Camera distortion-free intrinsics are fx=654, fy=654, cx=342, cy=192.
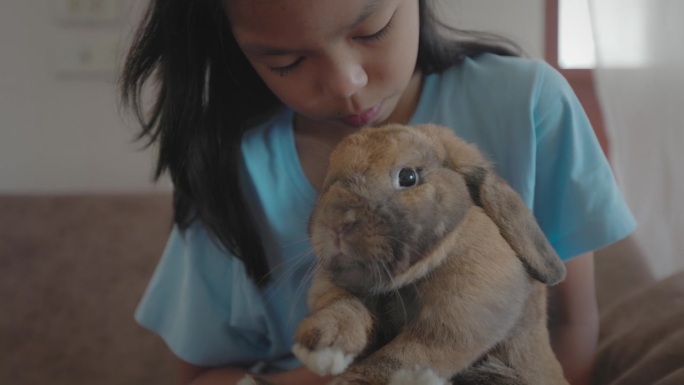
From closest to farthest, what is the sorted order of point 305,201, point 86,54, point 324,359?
point 324,359 → point 305,201 → point 86,54

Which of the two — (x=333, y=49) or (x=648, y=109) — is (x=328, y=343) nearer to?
(x=333, y=49)

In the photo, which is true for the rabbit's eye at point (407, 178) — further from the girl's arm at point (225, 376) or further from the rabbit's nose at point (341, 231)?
the girl's arm at point (225, 376)

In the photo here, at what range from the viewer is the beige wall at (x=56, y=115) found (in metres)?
1.72

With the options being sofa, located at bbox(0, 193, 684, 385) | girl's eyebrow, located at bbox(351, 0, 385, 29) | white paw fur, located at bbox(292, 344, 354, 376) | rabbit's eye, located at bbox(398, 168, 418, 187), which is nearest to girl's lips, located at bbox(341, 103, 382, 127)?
girl's eyebrow, located at bbox(351, 0, 385, 29)

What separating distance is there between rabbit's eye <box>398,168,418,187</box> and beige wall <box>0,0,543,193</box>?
4.28 ft

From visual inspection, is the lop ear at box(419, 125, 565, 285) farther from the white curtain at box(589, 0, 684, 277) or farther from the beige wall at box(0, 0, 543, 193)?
the beige wall at box(0, 0, 543, 193)

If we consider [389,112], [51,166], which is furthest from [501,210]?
[51,166]

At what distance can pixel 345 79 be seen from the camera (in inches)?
25.8

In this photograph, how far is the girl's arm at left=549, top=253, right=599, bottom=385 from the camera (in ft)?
2.79

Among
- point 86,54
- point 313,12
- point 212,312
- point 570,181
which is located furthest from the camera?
point 86,54

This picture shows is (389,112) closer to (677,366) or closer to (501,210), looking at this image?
(501,210)

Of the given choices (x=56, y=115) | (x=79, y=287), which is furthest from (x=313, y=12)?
(x=56, y=115)

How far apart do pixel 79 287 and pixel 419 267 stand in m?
1.33

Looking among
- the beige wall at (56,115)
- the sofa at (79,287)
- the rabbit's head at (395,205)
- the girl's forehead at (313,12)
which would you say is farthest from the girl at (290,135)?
the beige wall at (56,115)
